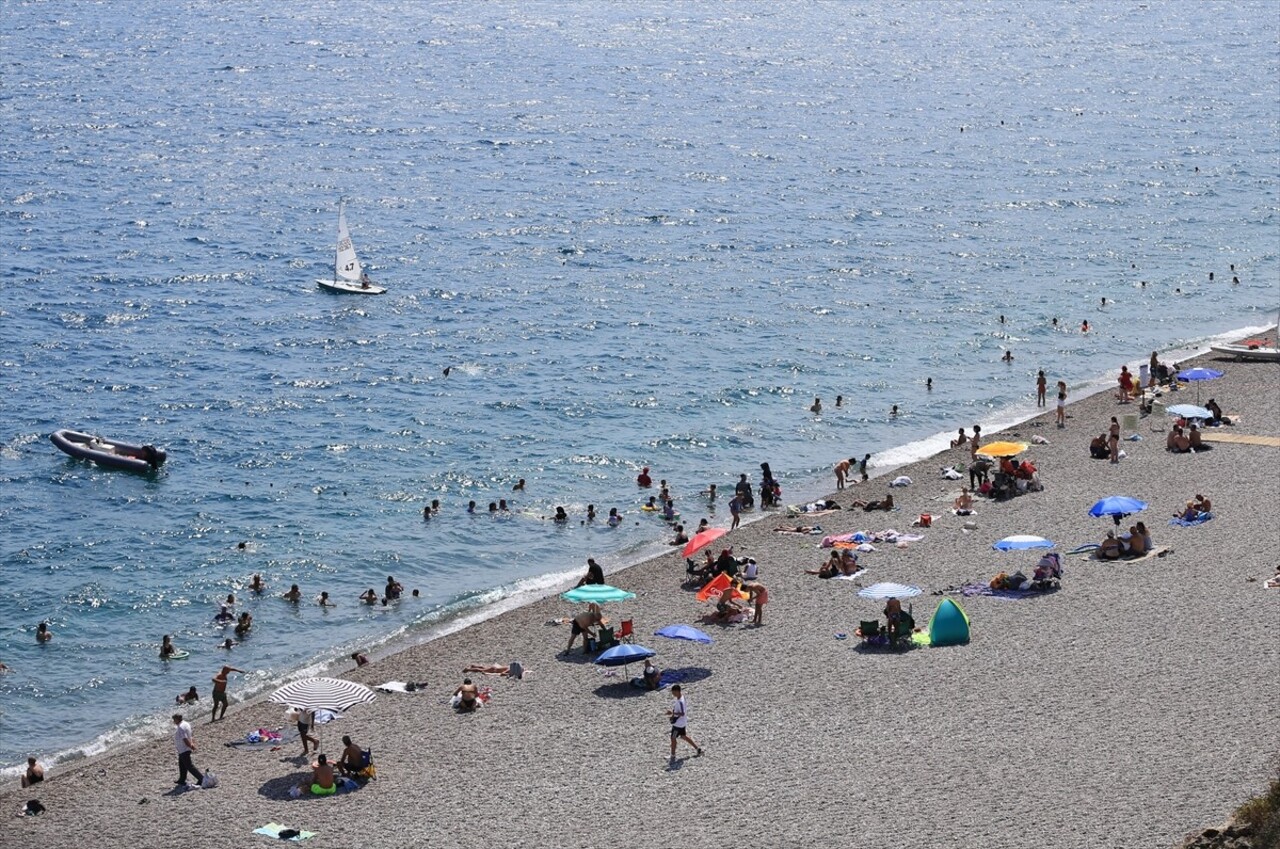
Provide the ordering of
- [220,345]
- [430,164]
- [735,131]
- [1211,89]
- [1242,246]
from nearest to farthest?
[220,345]
[1242,246]
[430,164]
[735,131]
[1211,89]

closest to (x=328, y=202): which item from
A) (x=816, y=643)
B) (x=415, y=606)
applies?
(x=415, y=606)

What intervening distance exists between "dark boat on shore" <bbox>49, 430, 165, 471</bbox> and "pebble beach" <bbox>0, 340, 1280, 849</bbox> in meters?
17.6

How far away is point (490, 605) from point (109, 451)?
1705cm

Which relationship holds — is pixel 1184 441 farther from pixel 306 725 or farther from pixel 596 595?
pixel 306 725

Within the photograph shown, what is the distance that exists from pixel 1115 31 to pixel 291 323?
13606cm

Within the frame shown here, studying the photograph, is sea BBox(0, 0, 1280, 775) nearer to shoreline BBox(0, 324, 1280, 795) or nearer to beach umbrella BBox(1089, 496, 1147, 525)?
shoreline BBox(0, 324, 1280, 795)

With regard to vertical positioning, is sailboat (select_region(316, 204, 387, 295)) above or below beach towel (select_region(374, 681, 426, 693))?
above

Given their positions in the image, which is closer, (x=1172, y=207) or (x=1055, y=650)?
(x=1055, y=650)

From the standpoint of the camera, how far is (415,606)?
43406mm

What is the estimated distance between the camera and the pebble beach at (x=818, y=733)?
27422 mm

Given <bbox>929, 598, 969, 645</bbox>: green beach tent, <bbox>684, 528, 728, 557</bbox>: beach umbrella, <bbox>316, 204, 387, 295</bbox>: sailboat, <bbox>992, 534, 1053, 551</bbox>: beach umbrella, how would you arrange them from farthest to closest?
<bbox>316, 204, 387, 295</bbox>: sailboat, <bbox>684, 528, 728, 557</bbox>: beach umbrella, <bbox>992, 534, 1053, 551</bbox>: beach umbrella, <bbox>929, 598, 969, 645</bbox>: green beach tent

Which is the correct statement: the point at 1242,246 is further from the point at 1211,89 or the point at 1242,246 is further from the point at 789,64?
the point at 789,64

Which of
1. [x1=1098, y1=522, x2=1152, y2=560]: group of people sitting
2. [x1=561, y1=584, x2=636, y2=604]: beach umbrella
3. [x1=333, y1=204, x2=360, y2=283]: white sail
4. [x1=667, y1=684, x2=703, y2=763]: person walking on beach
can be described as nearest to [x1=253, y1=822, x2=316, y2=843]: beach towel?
[x1=667, y1=684, x2=703, y2=763]: person walking on beach

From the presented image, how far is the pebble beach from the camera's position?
90.0 ft
